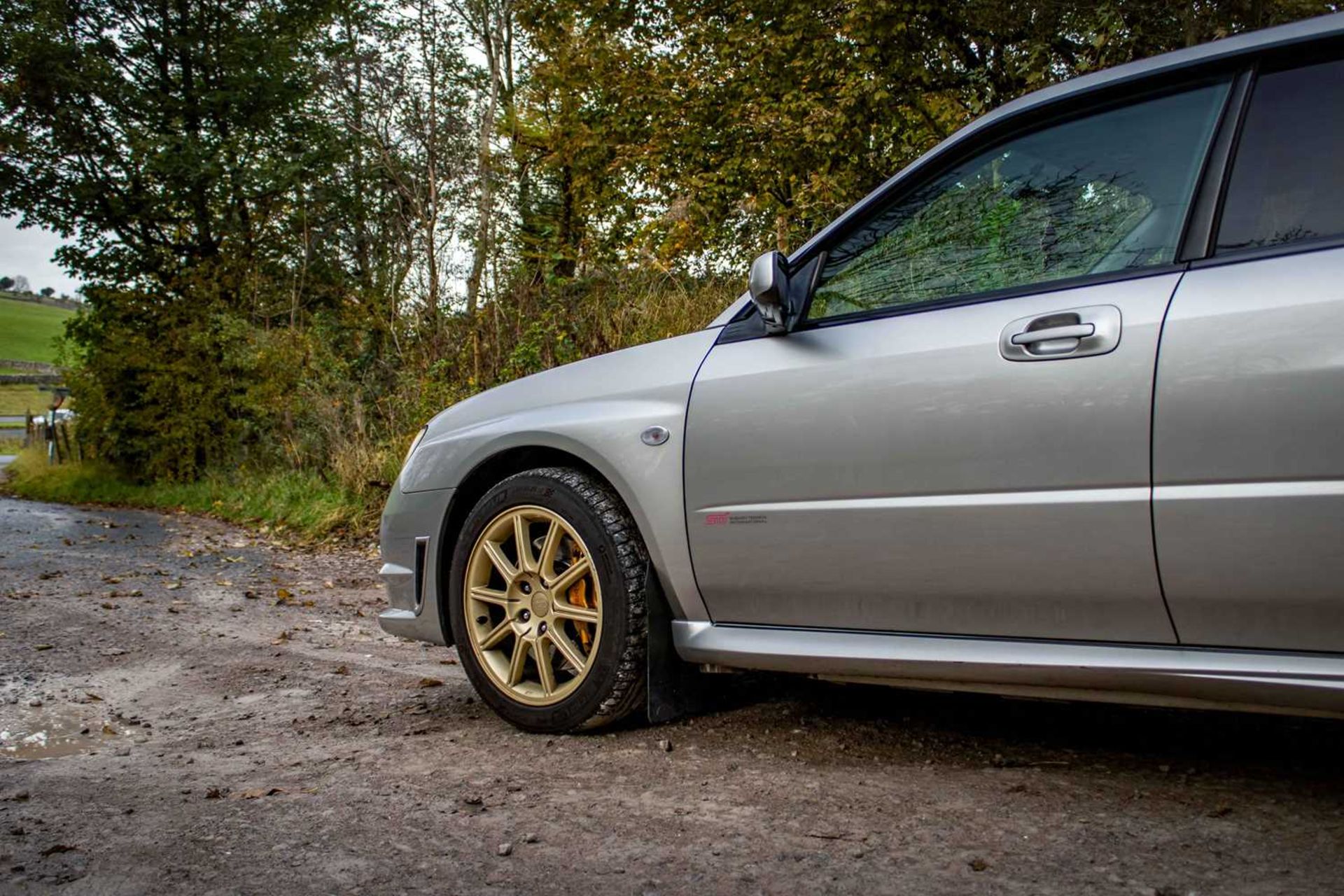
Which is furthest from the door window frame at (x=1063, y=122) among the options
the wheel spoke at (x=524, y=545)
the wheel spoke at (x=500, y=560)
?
the wheel spoke at (x=500, y=560)

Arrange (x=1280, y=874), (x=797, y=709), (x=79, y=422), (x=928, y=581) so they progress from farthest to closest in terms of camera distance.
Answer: (x=79, y=422)
(x=797, y=709)
(x=928, y=581)
(x=1280, y=874)

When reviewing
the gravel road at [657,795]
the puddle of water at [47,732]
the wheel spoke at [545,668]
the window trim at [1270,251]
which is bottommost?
A: the puddle of water at [47,732]

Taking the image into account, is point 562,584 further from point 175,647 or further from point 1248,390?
point 175,647

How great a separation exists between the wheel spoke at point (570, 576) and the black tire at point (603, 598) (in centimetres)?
5

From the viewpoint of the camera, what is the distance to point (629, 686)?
331 cm

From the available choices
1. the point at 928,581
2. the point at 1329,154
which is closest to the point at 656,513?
the point at 928,581

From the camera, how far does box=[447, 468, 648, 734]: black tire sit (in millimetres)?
3283

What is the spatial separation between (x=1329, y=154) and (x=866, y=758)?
1891 mm

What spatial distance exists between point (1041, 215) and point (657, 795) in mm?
1769

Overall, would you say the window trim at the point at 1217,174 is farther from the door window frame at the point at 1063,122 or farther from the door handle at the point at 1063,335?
the door handle at the point at 1063,335

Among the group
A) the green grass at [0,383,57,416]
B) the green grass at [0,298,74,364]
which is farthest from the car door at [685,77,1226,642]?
the green grass at [0,298,74,364]

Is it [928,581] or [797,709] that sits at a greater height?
[928,581]

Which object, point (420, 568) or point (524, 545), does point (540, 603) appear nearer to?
point (524, 545)

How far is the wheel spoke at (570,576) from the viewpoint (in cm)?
339
